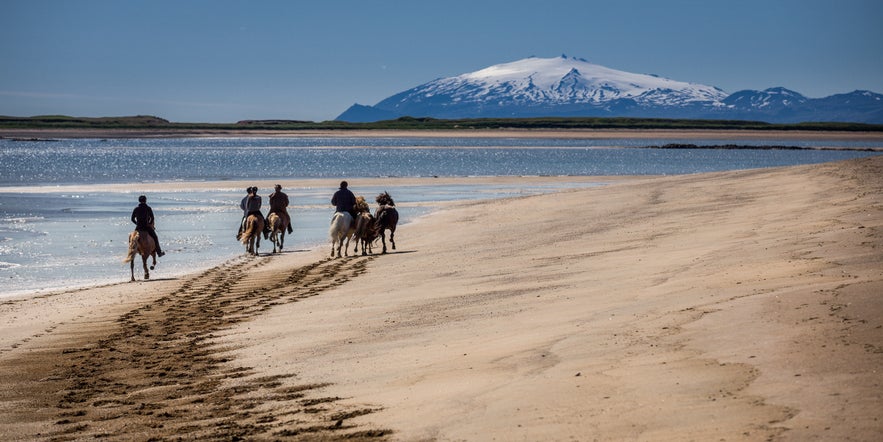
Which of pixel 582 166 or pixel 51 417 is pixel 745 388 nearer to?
pixel 51 417

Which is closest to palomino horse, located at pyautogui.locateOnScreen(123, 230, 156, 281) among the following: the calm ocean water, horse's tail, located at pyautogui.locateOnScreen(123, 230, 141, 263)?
horse's tail, located at pyautogui.locateOnScreen(123, 230, 141, 263)

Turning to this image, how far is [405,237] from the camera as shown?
90.0ft

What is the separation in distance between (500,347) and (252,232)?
1636cm

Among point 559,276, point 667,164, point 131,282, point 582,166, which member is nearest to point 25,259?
point 131,282

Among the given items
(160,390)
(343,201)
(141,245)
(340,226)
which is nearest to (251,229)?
(343,201)

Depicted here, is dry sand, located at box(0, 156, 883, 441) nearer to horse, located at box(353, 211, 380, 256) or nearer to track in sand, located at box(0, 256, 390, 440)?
track in sand, located at box(0, 256, 390, 440)

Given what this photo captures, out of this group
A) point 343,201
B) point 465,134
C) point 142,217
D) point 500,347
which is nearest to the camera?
point 500,347

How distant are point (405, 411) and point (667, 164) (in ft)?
240

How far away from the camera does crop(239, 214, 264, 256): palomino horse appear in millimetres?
25156

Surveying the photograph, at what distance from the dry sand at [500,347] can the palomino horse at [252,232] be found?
5.29 meters

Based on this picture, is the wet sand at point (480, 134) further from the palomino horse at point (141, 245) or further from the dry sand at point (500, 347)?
the dry sand at point (500, 347)

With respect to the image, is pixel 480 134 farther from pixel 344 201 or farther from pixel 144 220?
pixel 144 220

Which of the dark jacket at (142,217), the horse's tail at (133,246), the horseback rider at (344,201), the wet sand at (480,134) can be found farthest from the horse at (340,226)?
the wet sand at (480,134)

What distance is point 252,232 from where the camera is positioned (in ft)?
82.6
